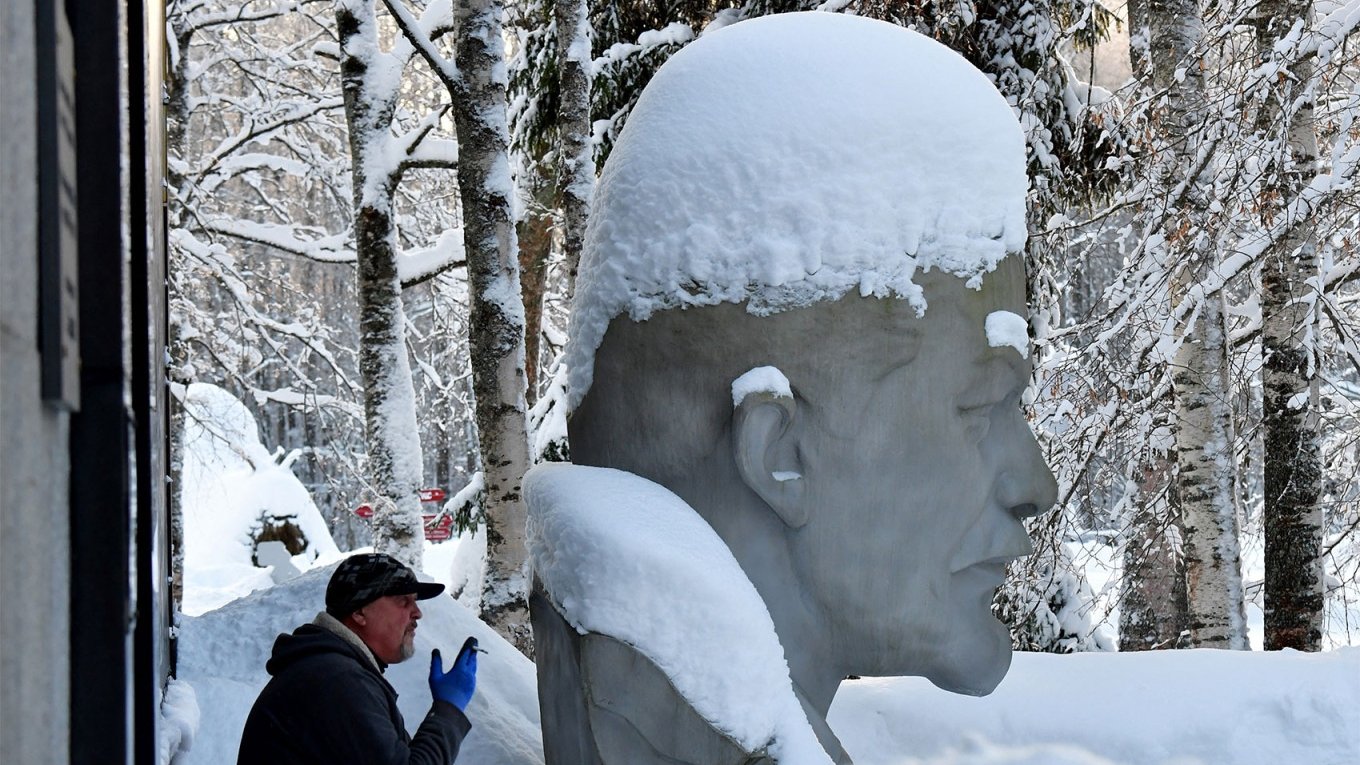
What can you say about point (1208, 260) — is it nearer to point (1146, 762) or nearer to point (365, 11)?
point (1146, 762)

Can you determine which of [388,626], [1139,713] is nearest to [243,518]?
[388,626]

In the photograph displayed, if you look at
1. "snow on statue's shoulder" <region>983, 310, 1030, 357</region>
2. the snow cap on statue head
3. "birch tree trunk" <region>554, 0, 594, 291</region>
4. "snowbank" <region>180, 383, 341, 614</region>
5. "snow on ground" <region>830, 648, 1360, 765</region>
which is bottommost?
"snowbank" <region>180, 383, 341, 614</region>

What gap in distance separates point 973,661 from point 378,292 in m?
5.23

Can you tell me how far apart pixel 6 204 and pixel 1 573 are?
0.23 meters

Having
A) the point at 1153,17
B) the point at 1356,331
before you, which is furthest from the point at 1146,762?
the point at 1153,17

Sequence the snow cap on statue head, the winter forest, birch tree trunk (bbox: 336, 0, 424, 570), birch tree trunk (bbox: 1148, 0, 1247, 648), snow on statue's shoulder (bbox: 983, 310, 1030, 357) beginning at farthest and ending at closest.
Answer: birch tree trunk (bbox: 336, 0, 424, 570)
birch tree trunk (bbox: 1148, 0, 1247, 648)
the winter forest
snow on statue's shoulder (bbox: 983, 310, 1030, 357)
the snow cap on statue head

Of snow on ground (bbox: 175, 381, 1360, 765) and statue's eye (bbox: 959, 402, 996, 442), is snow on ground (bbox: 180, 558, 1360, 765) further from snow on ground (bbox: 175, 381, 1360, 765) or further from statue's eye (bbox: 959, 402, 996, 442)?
statue's eye (bbox: 959, 402, 996, 442)

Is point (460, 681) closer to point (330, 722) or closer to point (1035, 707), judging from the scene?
point (330, 722)

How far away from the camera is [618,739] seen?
88.7 inches

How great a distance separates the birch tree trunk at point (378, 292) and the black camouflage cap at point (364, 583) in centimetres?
421

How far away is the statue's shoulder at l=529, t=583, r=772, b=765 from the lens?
220 centimetres

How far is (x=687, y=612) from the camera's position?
2193mm

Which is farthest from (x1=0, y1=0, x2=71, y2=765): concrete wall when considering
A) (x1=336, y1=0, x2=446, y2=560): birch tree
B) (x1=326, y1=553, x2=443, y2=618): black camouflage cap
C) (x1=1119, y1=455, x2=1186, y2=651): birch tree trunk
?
(x1=1119, y1=455, x2=1186, y2=651): birch tree trunk

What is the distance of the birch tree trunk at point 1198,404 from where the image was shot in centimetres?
596
